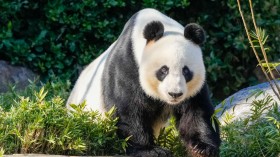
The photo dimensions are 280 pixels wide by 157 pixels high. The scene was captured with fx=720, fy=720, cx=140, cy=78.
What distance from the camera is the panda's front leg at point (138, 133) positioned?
17.2ft

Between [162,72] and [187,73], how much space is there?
0.18 meters

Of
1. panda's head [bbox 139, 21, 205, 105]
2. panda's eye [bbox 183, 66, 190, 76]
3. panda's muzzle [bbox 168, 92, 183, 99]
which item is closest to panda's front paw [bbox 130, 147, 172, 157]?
panda's head [bbox 139, 21, 205, 105]

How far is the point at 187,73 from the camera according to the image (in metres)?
5.05

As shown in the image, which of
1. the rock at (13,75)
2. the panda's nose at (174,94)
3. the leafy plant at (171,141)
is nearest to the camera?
the panda's nose at (174,94)

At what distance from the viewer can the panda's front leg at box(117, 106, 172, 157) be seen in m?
5.25

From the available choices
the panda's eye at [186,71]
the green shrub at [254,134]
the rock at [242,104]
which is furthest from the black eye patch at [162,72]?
the rock at [242,104]

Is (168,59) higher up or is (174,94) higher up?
(168,59)

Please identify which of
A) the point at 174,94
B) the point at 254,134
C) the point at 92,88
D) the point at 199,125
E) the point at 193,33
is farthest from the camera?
the point at 92,88

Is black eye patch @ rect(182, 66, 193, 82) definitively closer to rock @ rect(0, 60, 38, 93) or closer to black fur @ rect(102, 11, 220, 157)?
black fur @ rect(102, 11, 220, 157)

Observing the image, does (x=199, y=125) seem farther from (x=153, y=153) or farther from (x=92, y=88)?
(x=92, y=88)

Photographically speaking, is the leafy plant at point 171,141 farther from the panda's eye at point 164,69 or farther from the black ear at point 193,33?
the black ear at point 193,33

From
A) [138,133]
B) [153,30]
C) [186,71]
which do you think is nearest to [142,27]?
[153,30]

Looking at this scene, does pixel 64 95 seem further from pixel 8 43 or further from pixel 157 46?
pixel 157 46

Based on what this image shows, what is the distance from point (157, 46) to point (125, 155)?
0.84 m
